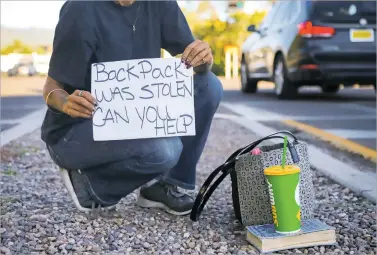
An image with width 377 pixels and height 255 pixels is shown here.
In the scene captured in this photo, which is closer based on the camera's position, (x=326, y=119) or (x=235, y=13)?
(x=326, y=119)

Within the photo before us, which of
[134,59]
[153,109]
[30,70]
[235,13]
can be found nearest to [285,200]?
[153,109]

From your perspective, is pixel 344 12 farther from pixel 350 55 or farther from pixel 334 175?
pixel 334 175

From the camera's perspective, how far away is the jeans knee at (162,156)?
2.90 m

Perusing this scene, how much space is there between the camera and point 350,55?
28.2 feet

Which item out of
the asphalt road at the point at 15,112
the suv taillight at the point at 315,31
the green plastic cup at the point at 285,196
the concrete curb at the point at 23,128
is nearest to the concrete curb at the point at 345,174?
the green plastic cup at the point at 285,196

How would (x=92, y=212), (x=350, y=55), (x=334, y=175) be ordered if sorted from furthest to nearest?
(x=350, y=55)
(x=334, y=175)
(x=92, y=212)

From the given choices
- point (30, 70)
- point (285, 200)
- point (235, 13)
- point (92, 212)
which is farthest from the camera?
point (30, 70)

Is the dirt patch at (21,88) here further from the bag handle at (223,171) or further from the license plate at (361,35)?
the bag handle at (223,171)

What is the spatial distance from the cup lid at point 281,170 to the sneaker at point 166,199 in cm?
68

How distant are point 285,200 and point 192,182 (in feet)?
2.50

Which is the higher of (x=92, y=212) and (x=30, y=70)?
(x=92, y=212)

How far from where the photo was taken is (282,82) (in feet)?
31.3

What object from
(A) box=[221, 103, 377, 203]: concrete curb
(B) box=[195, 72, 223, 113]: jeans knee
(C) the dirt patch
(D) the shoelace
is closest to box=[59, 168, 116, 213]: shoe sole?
(D) the shoelace

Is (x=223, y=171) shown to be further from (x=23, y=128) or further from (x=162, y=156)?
(x=23, y=128)
